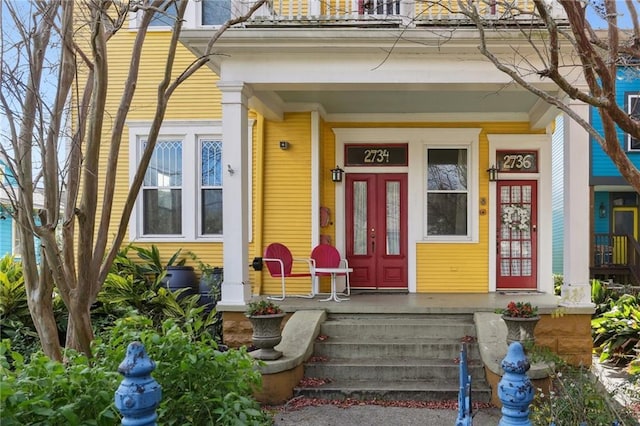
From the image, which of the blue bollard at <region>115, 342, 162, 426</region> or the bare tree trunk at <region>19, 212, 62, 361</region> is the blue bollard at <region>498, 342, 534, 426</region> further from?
the bare tree trunk at <region>19, 212, 62, 361</region>

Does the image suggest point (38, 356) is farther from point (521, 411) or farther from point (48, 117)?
point (48, 117)

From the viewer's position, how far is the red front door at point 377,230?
27.0 ft

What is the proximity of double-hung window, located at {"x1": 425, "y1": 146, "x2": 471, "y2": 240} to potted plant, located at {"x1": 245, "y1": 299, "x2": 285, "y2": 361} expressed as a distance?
4.18 metres

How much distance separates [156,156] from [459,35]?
17.3ft

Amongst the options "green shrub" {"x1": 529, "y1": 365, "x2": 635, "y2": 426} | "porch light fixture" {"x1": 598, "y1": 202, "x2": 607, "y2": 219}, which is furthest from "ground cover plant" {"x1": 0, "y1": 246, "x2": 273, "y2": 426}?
"porch light fixture" {"x1": 598, "y1": 202, "x2": 607, "y2": 219}

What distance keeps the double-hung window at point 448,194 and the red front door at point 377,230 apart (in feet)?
1.50

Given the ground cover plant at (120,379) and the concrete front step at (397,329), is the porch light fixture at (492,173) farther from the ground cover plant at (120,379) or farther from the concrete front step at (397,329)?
the ground cover plant at (120,379)

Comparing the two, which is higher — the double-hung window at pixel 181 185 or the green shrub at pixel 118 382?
the double-hung window at pixel 181 185

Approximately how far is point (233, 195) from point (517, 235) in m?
5.12

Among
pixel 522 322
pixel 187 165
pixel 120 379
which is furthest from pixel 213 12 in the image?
pixel 120 379

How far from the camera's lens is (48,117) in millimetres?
4074

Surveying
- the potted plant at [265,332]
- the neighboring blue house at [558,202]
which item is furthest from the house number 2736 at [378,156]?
the neighboring blue house at [558,202]

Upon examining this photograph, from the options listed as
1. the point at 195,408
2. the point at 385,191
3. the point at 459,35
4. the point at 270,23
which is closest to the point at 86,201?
the point at 195,408

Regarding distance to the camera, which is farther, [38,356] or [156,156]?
[156,156]
